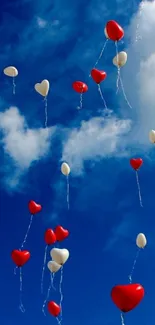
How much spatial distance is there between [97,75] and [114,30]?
1.97m

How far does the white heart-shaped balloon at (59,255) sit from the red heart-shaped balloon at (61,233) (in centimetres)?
132

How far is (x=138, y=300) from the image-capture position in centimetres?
1347

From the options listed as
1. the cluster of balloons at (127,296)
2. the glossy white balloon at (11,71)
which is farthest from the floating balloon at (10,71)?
the cluster of balloons at (127,296)

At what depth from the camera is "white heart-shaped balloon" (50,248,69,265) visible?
16.9 metres

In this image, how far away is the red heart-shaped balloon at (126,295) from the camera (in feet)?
42.8

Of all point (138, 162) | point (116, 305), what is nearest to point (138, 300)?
point (116, 305)

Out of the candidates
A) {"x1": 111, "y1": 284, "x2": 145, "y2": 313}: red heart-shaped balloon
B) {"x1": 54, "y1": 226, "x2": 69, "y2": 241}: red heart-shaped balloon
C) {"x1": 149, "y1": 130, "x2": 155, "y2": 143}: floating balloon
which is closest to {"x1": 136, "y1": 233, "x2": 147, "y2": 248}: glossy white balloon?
{"x1": 54, "y1": 226, "x2": 69, "y2": 241}: red heart-shaped balloon

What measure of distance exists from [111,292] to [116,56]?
7668 mm

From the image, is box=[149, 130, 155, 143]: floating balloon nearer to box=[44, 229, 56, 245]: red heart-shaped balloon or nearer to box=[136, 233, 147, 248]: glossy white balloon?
box=[136, 233, 147, 248]: glossy white balloon

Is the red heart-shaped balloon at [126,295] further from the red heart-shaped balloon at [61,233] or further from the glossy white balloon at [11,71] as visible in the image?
the glossy white balloon at [11,71]

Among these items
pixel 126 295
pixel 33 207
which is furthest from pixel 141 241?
pixel 126 295

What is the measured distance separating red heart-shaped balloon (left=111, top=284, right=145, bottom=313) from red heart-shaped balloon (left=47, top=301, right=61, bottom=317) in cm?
486

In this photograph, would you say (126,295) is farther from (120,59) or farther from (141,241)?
(120,59)

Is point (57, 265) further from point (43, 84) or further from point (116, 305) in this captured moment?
point (43, 84)
